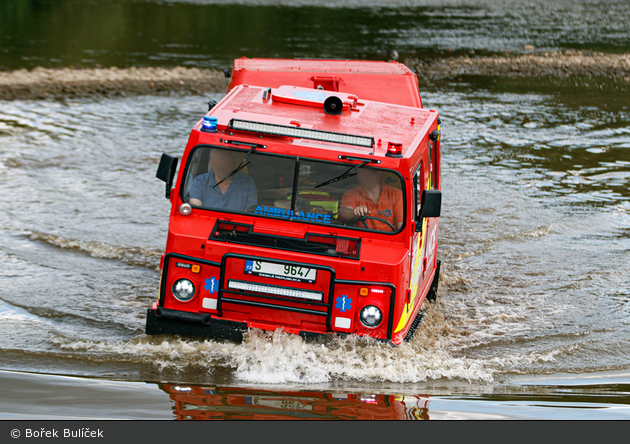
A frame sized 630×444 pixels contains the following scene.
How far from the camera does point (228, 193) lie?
7047mm

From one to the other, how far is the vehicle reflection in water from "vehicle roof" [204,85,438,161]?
2.33 m

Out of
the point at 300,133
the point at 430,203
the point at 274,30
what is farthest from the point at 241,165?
the point at 274,30

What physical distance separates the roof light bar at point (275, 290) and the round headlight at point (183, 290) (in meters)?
0.40

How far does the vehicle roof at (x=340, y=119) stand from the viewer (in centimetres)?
702

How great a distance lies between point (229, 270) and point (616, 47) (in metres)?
31.9

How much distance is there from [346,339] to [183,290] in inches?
64.7

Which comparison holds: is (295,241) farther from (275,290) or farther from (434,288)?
(434,288)

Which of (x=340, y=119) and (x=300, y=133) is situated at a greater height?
(x=340, y=119)

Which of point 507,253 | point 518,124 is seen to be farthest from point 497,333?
point 518,124

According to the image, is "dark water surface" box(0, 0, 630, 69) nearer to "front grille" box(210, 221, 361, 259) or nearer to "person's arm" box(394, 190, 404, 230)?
"front grille" box(210, 221, 361, 259)

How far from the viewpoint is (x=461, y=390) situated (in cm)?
706

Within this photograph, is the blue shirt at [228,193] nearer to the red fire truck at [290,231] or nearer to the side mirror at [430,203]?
the red fire truck at [290,231]

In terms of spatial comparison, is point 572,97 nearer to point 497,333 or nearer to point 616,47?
point 616,47

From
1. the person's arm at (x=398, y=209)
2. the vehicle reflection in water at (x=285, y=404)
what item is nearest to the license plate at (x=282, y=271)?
the person's arm at (x=398, y=209)
